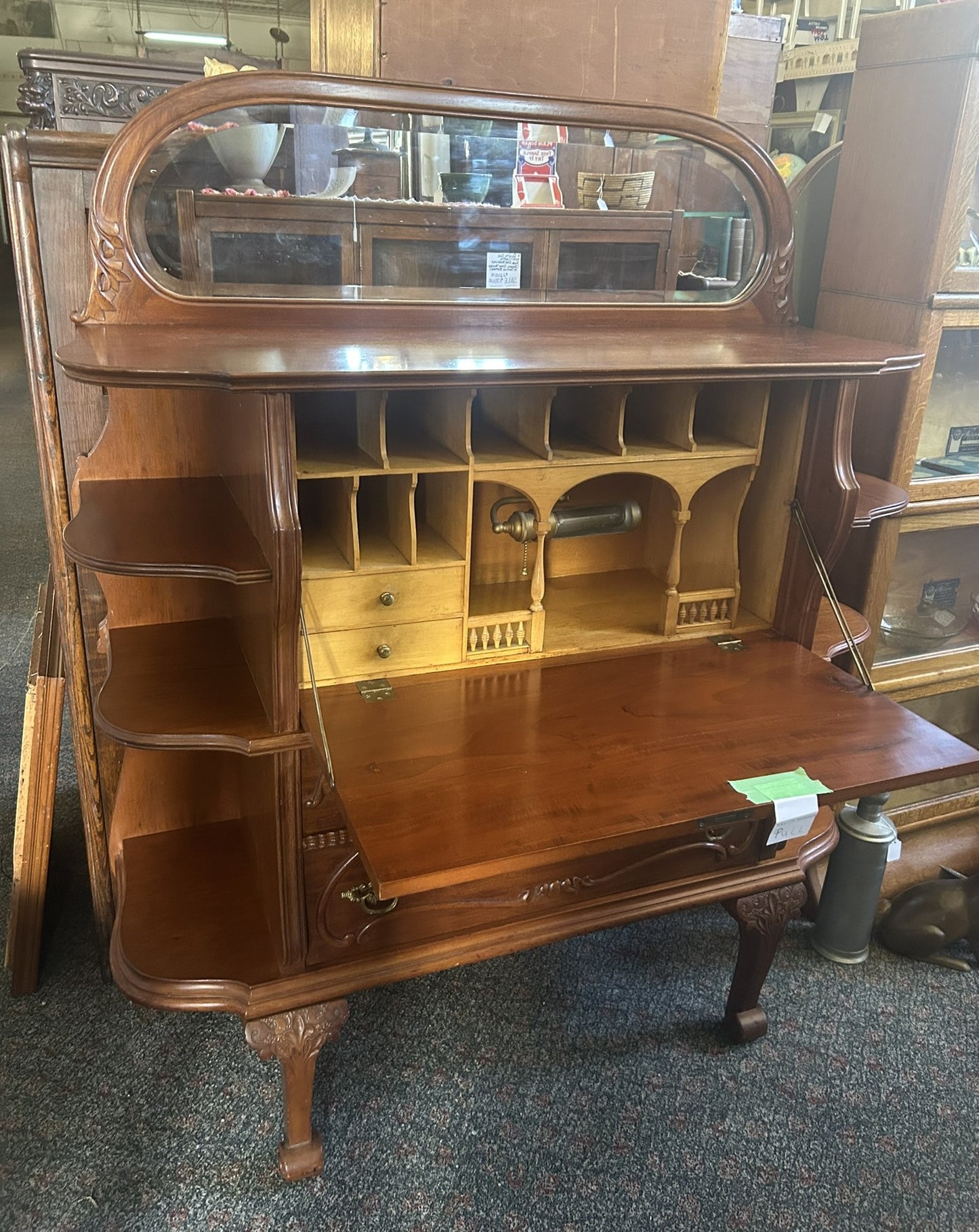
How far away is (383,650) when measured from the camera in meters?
1.32

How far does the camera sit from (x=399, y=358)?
3.59 ft

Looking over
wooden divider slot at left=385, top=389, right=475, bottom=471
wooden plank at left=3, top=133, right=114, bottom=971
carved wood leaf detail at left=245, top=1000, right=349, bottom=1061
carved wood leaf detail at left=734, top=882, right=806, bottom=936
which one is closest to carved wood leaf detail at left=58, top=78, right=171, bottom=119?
wooden plank at left=3, top=133, right=114, bottom=971

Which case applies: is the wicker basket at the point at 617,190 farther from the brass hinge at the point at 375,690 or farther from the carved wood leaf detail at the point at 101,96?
the carved wood leaf detail at the point at 101,96

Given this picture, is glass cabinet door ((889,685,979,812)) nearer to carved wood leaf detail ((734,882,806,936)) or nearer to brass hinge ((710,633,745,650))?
carved wood leaf detail ((734,882,806,936))

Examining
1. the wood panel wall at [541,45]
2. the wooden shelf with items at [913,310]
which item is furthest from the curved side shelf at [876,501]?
the wood panel wall at [541,45]

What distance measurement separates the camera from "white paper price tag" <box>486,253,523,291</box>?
146 cm

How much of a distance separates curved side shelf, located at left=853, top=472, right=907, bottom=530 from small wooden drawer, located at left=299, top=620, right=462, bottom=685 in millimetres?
615

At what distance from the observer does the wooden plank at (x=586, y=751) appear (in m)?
1.01

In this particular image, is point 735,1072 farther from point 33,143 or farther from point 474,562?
point 33,143

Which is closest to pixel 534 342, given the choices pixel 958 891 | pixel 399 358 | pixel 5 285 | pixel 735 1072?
pixel 399 358

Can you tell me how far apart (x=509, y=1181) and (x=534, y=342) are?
1.24 meters

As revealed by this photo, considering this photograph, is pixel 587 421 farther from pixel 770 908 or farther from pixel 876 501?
pixel 770 908

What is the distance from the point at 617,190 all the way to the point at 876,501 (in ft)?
2.11

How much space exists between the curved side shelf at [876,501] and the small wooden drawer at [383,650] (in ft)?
2.02
